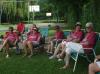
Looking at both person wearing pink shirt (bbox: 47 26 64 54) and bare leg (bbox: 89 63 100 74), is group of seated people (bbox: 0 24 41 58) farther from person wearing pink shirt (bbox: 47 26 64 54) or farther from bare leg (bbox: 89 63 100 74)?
bare leg (bbox: 89 63 100 74)

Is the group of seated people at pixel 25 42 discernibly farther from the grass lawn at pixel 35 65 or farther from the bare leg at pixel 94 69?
the bare leg at pixel 94 69

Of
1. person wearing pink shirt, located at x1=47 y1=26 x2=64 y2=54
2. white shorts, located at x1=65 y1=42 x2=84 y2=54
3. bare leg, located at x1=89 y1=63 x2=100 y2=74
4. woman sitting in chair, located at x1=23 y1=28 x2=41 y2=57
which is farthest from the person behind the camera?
person wearing pink shirt, located at x1=47 y1=26 x2=64 y2=54

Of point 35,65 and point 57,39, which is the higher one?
point 57,39

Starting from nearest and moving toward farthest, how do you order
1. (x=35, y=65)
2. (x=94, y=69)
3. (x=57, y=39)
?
(x=94, y=69) → (x=35, y=65) → (x=57, y=39)

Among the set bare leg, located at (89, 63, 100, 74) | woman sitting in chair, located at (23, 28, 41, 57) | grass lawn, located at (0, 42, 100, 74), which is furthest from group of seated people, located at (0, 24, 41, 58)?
bare leg, located at (89, 63, 100, 74)

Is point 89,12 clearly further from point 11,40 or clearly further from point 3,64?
point 3,64

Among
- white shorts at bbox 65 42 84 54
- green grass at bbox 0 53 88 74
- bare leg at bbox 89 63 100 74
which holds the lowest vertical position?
green grass at bbox 0 53 88 74

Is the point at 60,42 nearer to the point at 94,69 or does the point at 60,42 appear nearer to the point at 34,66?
the point at 34,66

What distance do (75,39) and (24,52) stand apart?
7.20 ft

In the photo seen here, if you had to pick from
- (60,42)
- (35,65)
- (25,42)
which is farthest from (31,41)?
(35,65)

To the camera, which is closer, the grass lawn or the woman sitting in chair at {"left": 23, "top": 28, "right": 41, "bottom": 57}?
the grass lawn

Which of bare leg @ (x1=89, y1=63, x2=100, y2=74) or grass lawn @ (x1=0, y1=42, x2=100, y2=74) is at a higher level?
bare leg @ (x1=89, y1=63, x2=100, y2=74)

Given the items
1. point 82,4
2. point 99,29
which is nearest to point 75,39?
point 99,29

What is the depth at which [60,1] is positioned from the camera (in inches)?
1027
